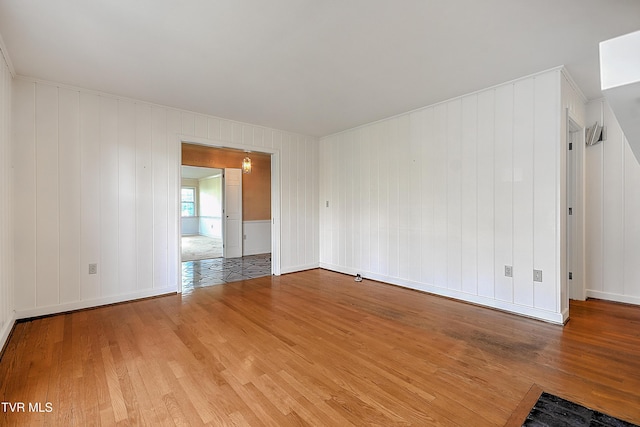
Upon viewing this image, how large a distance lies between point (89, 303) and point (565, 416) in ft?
14.6

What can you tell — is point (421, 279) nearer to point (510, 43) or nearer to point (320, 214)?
point (320, 214)

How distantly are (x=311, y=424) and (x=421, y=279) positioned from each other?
9.33ft

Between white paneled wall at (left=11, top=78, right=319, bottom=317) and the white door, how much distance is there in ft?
9.10

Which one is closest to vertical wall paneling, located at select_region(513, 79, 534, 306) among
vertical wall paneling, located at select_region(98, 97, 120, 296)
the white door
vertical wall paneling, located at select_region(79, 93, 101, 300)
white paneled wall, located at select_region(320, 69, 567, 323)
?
white paneled wall, located at select_region(320, 69, 567, 323)

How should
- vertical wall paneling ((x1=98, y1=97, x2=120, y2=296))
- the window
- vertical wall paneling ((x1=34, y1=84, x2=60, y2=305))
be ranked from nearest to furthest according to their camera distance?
vertical wall paneling ((x1=34, y1=84, x2=60, y2=305))
vertical wall paneling ((x1=98, y1=97, x2=120, y2=296))
the window

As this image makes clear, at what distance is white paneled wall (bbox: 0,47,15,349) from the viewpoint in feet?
8.16

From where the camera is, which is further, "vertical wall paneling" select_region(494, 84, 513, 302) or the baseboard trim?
"vertical wall paneling" select_region(494, 84, 513, 302)

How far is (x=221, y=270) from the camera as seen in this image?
18.2ft

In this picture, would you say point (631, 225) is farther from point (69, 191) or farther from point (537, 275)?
point (69, 191)

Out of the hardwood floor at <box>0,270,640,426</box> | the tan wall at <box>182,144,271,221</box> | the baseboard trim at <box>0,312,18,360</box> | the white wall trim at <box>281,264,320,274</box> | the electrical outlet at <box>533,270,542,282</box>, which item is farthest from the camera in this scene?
the tan wall at <box>182,144,271,221</box>

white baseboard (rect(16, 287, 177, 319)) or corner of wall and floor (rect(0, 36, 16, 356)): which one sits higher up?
corner of wall and floor (rect(0, 36, 16, 356))

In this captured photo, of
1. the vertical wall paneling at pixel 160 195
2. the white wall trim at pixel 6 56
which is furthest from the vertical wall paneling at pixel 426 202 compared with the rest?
the white wall trim at pixel 6 56

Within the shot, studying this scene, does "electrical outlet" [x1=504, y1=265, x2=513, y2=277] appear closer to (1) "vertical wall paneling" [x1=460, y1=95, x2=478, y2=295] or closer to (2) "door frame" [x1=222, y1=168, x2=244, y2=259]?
(1) "vertical wall paneling" [x1=460, y1=95, x2=478, y2=295]

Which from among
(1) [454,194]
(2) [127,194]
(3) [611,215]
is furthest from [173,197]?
(3) [611,215]
